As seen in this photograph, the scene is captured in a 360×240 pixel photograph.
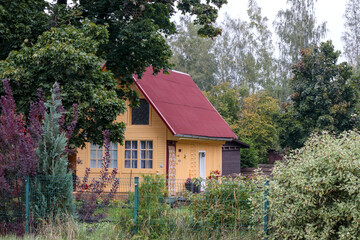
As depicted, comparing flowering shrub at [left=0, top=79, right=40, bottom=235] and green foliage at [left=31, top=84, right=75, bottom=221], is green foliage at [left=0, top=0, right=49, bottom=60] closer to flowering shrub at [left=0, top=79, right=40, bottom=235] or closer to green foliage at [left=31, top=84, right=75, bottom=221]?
flowering shrub at [left=0, top=79, right=40, bottom=235]

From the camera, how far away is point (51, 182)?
36.0 feet

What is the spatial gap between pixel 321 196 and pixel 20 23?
12.8 metres

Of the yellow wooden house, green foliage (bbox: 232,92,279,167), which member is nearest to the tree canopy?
the yellow wooden house

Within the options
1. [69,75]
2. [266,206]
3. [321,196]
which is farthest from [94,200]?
[69,75]

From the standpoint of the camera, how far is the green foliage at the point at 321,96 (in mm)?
30266

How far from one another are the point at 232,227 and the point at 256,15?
4395cm

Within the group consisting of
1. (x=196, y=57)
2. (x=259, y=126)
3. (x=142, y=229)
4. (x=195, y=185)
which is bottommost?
(x=142, y=229)

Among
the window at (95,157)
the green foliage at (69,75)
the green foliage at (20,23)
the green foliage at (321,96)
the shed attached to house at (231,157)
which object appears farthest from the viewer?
the green foliage at (321,96)

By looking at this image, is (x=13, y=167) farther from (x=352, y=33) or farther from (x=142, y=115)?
(x=352, y=33)

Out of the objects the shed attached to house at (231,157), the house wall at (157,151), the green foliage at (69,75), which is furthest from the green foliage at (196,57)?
the green foliage at (69,75)

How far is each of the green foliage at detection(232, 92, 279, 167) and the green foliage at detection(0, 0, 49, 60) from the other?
73.5ft

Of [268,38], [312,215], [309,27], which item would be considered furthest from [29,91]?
[268,38]

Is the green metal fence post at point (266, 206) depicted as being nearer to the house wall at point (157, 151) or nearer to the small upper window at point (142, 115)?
the house wall at point (157, 151)

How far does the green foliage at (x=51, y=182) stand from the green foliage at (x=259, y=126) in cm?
2725
